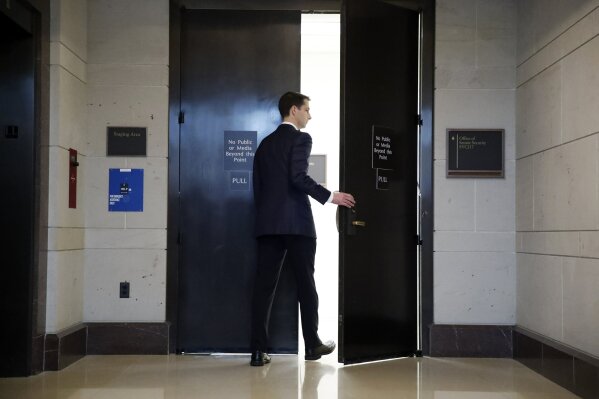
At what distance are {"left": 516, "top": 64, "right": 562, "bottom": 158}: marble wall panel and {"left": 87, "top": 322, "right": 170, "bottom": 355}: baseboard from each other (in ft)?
9.03

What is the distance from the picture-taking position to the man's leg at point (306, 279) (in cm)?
439

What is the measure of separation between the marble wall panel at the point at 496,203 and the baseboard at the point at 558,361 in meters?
0.73

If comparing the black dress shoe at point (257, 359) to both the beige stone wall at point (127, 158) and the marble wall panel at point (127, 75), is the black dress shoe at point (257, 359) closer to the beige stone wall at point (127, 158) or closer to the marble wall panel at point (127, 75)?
the beige stone wall at point (127, 158)

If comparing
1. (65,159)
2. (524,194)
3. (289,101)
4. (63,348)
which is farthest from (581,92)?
(63,348)

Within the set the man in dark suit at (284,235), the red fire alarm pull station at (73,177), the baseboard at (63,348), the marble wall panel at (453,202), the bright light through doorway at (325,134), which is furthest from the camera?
the bright light through doorway at (325,134)

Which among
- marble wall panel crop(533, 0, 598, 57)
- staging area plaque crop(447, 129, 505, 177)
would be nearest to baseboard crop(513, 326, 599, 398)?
staging area plaque crop(447, 129, 505, 177)

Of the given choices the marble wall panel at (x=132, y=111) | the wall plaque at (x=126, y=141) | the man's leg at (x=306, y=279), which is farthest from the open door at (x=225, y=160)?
the man's leg at (x=306, y=279)

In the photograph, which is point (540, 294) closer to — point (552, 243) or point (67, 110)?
point (552, 243)

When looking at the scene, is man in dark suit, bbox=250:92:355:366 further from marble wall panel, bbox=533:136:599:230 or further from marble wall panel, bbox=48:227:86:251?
marble wall panel, bbox=533:136:599:230

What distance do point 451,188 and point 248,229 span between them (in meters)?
1.46

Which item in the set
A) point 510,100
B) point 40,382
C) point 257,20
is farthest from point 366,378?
point 257,20

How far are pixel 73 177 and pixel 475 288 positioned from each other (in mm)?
2841

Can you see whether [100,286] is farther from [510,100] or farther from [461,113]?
[510,100]

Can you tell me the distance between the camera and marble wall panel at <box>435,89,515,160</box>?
483 cm
